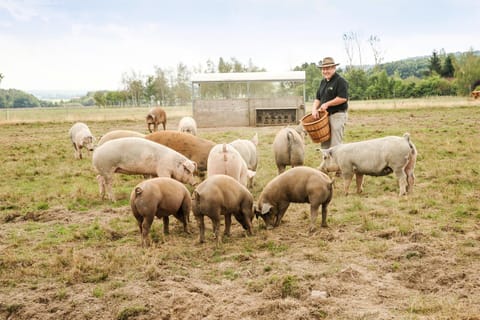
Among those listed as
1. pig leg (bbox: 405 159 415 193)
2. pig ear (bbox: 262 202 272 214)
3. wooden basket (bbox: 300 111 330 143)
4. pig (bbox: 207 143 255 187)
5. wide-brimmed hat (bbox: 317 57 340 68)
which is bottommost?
pig ear (bbox: 262 202 272 214)

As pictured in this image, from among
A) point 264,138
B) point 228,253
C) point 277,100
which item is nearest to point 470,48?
point 277,100

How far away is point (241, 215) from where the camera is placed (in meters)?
6.47

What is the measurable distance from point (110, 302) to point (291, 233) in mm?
2842

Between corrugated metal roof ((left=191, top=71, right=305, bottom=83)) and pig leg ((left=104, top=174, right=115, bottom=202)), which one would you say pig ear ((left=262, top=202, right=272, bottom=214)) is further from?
corrugated metal roof ((left=191, top=71, right=305, bottom=83))

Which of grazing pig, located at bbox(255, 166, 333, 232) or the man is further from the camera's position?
the man

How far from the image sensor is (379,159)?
26.7 ft


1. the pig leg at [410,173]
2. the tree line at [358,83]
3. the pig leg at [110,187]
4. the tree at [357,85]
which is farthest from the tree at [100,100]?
the pig leg at [410,173]

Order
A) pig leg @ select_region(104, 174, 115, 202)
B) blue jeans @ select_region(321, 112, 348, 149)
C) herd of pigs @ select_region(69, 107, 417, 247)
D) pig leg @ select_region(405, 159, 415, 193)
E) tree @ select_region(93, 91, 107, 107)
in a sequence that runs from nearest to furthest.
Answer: herd of pigs @ select_region(69, 107, 417, 247), pig leg @ select_region(405, 159, 415, 193), pig leg @ select_region(104, 174, 115, 202), blue jeans @ select_region(321, 112, 348, 149), tree @ select_region(93, 91, 107, 107)

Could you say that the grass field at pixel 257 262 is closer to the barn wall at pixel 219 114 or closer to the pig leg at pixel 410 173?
the pig leg at pixel 410 173

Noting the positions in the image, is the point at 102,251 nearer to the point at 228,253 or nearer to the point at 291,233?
the point at 228,253

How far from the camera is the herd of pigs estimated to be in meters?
6.09

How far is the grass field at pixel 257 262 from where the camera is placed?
425cm

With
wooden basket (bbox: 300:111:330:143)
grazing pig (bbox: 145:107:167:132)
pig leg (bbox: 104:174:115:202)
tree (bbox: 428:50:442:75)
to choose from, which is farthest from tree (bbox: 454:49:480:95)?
pig leg (bbox: 104:174:115:202)

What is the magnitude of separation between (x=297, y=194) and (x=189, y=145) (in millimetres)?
3498
